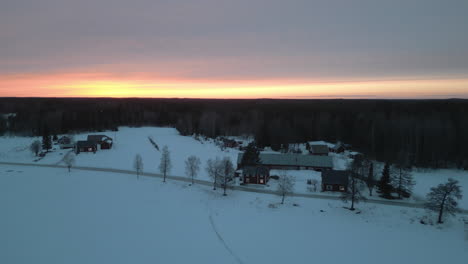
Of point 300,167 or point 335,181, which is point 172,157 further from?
point 335,181

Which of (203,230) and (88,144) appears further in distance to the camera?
(88,144)

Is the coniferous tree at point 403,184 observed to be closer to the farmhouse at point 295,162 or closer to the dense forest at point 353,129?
the farmhouse at point 295,162

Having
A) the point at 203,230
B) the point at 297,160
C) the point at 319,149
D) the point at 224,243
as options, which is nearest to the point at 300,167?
the point at 297,160

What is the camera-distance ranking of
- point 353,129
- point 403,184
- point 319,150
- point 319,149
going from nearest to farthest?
1. point 403,184
2. point 319,150
3. point 319,149
4. point 353,129

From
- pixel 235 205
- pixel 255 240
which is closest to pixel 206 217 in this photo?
pixel 235 205

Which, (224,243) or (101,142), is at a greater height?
(101,142)

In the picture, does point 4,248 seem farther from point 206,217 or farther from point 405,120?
point 405,120

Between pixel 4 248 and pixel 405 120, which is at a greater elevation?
pixel 405 120
